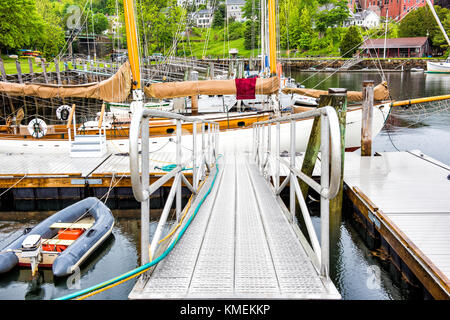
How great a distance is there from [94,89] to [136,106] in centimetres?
252

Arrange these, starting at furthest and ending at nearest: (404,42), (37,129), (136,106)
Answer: (404,42)
(37,129)
(136,106)

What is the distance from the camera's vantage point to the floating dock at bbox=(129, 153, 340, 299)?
304 cm

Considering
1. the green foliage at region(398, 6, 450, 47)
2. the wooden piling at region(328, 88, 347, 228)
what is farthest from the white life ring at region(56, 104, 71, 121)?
the green foliage at region(398, 6, 450, 47)

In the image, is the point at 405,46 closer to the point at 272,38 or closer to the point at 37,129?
the point at 272,38

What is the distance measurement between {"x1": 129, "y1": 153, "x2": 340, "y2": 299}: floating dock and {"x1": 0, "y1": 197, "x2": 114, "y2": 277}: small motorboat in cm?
329

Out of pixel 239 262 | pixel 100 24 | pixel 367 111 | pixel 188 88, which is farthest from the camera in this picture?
pixel 100 24

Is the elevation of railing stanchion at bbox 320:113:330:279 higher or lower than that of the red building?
lower

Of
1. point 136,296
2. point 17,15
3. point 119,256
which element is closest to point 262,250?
point 136,296

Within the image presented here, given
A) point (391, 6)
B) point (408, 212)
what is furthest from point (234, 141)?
point (391, 6)

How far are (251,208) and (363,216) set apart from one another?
4.39 metres

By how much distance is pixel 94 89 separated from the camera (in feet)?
47.4

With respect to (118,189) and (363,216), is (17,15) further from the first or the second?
(363,216)

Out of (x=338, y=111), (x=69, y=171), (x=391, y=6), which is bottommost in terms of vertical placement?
(x=69, y=171)

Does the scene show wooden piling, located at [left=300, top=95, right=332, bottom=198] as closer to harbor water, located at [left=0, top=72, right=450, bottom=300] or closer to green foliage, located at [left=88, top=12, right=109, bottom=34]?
harbor water, located at [left=0, top=72, right=450, bottom=300]
